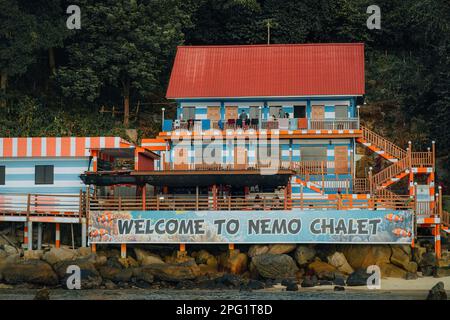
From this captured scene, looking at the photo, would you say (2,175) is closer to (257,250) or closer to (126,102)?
(126,102)

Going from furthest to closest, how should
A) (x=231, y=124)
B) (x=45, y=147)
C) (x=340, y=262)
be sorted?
(x=231, y=124) < (x=45, y=147) < (x=340, y=262)

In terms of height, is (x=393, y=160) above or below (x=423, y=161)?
above

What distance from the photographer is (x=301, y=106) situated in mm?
64688

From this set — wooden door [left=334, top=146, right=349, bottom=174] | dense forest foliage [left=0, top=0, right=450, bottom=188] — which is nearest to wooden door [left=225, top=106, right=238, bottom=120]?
wooden door [left=334, top=146, right=349, bottom=174]

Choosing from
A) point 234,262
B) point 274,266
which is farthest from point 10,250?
point 274,266

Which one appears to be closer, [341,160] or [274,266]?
[274,266]

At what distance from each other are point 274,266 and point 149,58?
80.6 feet

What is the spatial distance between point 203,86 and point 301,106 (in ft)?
20.9

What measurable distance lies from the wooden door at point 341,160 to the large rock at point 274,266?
40.5 feet

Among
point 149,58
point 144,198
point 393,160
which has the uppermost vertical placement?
point 149,58

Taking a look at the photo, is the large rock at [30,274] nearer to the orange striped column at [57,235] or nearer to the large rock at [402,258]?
the orange striped column at [57,235]

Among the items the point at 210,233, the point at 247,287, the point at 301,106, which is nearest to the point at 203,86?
the point at 301,106

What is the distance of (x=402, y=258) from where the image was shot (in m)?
52.1
